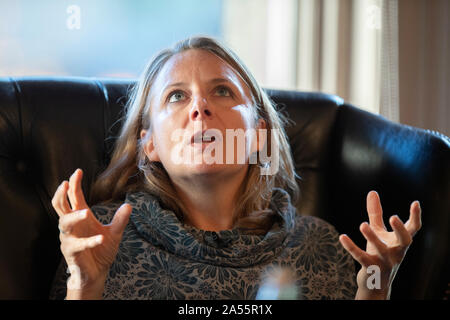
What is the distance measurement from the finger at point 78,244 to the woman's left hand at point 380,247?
1.30 ft

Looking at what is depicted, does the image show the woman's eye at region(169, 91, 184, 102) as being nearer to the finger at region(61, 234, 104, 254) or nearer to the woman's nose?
the woman's nose

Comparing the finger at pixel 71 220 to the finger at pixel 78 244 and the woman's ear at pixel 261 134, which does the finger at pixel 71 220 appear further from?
the woman's ear at pixel 261 134

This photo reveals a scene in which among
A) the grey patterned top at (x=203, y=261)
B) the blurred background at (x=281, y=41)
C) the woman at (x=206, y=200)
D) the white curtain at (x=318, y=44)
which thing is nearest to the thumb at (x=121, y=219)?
the woman at (x=206, y=200)

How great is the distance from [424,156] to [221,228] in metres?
0.48

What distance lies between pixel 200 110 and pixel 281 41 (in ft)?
3.12

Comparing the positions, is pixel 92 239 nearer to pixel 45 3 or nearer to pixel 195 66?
pixel 195 66

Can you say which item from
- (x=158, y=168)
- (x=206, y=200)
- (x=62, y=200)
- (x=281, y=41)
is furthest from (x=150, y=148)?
(x=281, y=41)

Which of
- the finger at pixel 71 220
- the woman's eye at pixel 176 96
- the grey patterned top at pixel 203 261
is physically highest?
the woman's eye at pixel 176 96

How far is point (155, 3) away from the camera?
1920mm

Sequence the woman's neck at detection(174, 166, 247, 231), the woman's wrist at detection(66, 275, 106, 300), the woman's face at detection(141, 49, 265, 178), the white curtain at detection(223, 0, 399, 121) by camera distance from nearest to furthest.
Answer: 1. the woman's wrist at detection(66, 275, 106, 300)
2. the woman's face at detection(141, 49, 265, 178)
3. the woman's neck at detection(174, 166, 247, 231)
4. the white curtain at detection(223, 0, 399, 121)

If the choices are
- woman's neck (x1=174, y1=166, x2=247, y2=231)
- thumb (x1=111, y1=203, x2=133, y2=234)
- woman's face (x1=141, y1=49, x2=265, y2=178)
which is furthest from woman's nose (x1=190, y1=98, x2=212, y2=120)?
thumb (x1=111, y1=203, x2=133, y2=234)

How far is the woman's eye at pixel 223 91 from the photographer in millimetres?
1213

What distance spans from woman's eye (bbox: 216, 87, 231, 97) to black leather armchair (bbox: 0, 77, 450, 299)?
303 mm

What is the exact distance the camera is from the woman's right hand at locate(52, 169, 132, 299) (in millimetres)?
878
